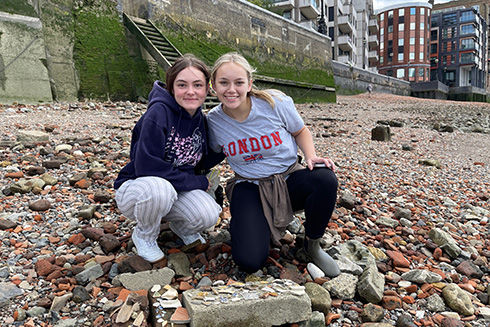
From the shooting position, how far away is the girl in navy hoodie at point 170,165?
2123 mm

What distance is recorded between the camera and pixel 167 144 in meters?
2.26

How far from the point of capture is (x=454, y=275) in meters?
2.38

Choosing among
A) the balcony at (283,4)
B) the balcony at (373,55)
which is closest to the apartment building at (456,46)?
the balcony at (373,55)

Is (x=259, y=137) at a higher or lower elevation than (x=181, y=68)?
lower

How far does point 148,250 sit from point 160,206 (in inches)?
12.8

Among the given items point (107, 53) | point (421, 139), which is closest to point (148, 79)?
point (107, 53)

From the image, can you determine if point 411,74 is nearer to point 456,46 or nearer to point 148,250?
point 456,46

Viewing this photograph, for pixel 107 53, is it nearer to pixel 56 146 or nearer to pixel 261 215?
pixel 56 146

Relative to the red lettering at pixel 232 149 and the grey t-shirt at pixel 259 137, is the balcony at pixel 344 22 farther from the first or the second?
the red lettering at pixel 232 149

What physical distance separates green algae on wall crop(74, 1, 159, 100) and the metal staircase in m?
0.34

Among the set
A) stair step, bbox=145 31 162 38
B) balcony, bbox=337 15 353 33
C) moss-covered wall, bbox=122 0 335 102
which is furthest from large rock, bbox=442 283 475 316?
balcony, bbox=337 15 353 33

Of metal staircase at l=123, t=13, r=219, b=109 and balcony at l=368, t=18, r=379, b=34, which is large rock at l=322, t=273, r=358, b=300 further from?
balcony at l=368, t=18, r=379, b=34

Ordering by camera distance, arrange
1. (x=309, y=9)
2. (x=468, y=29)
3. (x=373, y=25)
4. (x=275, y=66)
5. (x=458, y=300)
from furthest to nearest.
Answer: (x=468, y=29) < (x=373, y=25) < (x=309, y=9) < (x=275, y=66) < (x=458, y=300)

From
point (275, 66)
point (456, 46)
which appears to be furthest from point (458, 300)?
point (456, 46)
